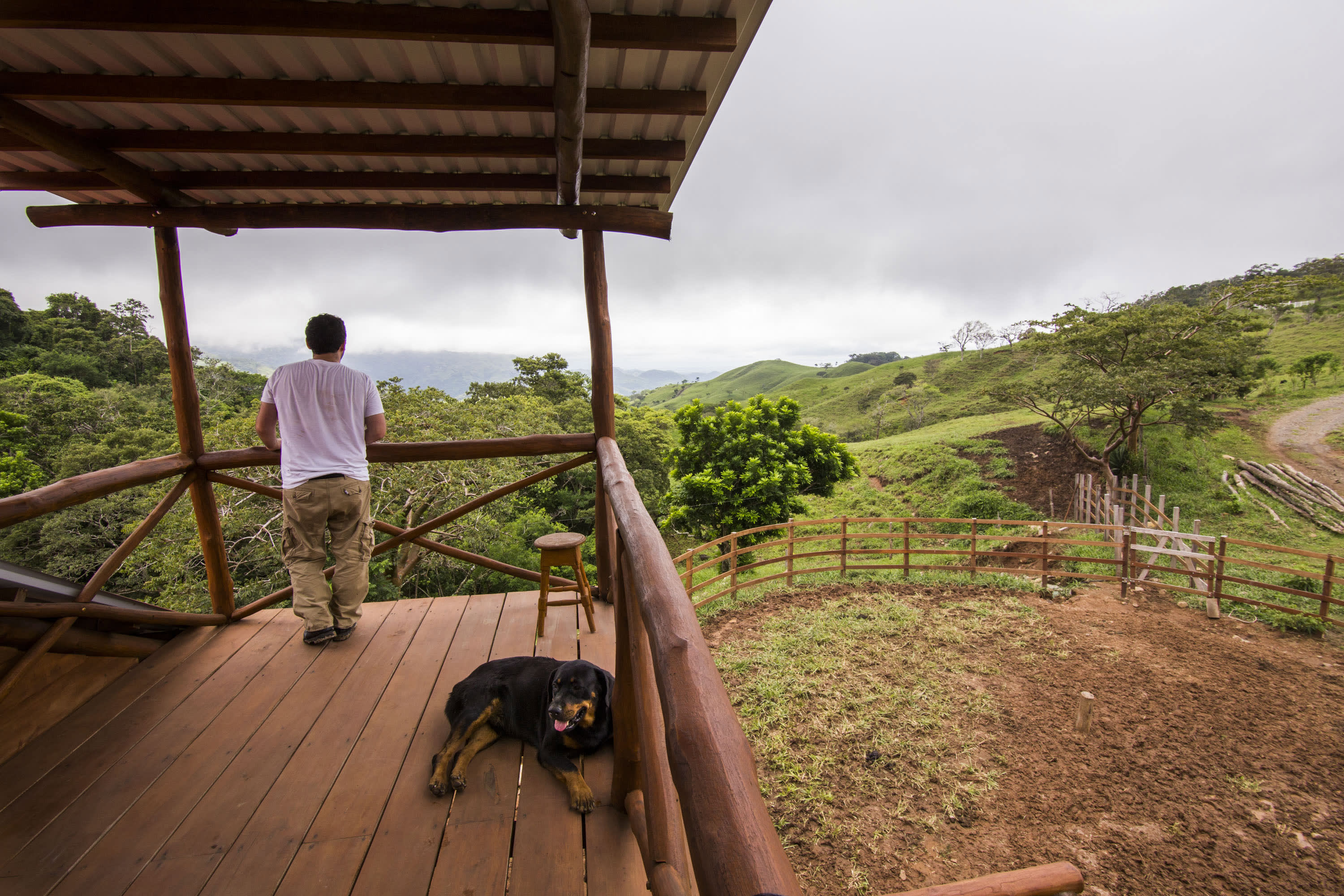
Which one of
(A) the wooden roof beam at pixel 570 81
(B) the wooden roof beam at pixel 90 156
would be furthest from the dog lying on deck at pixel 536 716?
(B) the wooden roof beam at pixel 90 156

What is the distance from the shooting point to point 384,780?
1750mm

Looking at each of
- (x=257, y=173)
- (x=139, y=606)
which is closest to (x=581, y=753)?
(x=139, y=606)

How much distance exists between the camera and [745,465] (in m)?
10.5

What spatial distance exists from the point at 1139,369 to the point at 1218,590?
32.7 feet

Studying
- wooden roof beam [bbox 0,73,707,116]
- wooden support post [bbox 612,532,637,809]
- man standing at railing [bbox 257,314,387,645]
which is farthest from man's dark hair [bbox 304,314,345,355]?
wooden support post [bbox 612,532,637,809]

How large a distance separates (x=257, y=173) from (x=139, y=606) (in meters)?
2.11

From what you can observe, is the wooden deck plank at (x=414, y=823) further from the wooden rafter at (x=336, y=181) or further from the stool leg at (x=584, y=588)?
the wooden rafter at (x=336, y=181)

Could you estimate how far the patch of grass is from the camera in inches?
164

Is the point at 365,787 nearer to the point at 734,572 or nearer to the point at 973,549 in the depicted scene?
the point at 734,572

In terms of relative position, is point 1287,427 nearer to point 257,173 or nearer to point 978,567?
point 978,567

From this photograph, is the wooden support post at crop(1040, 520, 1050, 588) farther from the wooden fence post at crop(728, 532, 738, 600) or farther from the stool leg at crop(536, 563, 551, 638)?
the stool leg at crop(536, 563, 551, 638)

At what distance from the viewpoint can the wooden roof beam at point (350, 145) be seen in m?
2.12

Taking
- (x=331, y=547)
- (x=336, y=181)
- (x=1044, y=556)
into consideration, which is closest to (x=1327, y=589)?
(x=1044, y=556)

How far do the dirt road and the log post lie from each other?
21.1 metres
